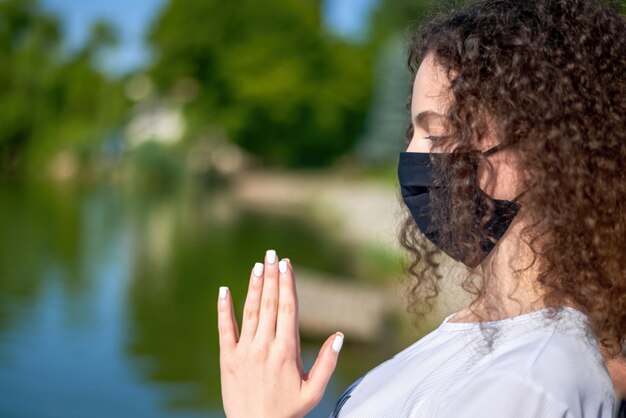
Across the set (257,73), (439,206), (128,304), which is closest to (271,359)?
(439,206)

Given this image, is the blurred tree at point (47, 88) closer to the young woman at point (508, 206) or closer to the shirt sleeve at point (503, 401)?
the young woman at point (508, 206)

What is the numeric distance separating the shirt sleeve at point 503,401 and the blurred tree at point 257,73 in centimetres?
4152

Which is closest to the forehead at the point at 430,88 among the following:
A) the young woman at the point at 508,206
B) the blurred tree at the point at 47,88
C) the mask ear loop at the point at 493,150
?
the young woman at the point at 508,206

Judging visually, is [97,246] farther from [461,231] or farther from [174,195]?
[461,231]

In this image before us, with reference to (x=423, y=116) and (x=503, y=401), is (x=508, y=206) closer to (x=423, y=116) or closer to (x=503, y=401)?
(x=423, y=116)

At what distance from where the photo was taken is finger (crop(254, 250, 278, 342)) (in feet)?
4.87

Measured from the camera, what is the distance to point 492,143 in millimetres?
1475

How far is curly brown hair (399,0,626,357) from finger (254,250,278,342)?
31 centimetres

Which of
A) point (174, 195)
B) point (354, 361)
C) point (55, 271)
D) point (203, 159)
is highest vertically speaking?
point (203, 159)

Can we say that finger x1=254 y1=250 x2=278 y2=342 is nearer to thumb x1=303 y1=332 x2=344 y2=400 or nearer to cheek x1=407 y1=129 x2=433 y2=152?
thumb x1=303 y1=332 x2=344 y2=400

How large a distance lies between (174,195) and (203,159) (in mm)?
8656

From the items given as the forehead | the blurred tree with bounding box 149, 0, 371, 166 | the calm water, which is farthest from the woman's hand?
the blurred tree with bounding box 149, 0, 371, 166

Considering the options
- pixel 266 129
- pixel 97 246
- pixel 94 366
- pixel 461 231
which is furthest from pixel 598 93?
pixel 266 129

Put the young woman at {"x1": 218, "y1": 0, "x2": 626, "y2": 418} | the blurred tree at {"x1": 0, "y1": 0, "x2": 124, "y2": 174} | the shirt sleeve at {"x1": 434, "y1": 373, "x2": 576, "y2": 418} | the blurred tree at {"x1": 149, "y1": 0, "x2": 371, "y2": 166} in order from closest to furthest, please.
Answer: the shirt sleeve at {"x1": 434, "y1": 373, "x2": 576, "y2": 418}, the young woman at {"x1": 218, "y1": 0, "x2": 626, "y2": 418}, the blurred tree at {"x1": 149, "y1": 0, "x2": 371, "y2": 166}, the blurred tree at {"x1": 0, "y1": 0, "x2": 124, "y2": 174}
